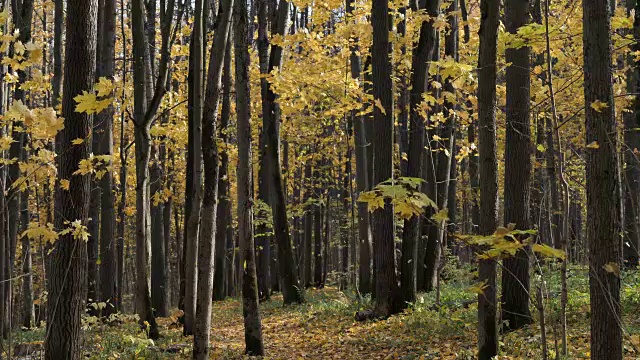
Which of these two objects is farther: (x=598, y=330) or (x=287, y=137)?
(x=287, y=137)

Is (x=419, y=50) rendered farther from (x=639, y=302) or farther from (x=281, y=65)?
(x=639, y=302)

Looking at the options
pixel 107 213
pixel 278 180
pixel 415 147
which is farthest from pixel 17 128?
pixel 415 147

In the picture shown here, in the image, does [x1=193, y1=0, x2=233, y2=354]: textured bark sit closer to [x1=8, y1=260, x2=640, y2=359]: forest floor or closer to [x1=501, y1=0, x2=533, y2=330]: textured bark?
[x1=8, y1=260, x2=640, y2=359]: forest floor

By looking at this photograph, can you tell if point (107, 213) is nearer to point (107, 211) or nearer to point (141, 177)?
point (107, 211)

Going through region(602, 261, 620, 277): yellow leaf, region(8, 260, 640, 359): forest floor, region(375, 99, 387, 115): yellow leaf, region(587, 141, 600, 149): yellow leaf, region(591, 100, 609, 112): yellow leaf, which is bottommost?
region(8, 260, 640, 359): forest floor

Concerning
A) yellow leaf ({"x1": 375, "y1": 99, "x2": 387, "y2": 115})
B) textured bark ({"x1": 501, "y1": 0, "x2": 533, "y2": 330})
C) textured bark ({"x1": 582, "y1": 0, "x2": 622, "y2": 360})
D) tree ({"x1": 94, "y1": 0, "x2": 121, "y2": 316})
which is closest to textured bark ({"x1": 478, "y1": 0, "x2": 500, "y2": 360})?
A: textured bark ({"x1": 582, "y1": 0, "x2": 622, "y2": 360})

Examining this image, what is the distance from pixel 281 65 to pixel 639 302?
9.58 m

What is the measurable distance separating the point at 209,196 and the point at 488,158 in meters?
3.51

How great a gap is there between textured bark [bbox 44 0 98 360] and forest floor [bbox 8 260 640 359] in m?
2.59

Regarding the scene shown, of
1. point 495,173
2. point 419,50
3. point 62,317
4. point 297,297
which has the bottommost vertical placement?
point 297,297

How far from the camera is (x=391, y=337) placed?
9000 millimetres

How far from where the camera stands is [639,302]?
898cm

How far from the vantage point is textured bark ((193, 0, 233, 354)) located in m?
7.18

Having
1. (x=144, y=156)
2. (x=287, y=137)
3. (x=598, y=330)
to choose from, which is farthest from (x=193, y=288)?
(x=287, y=137)
